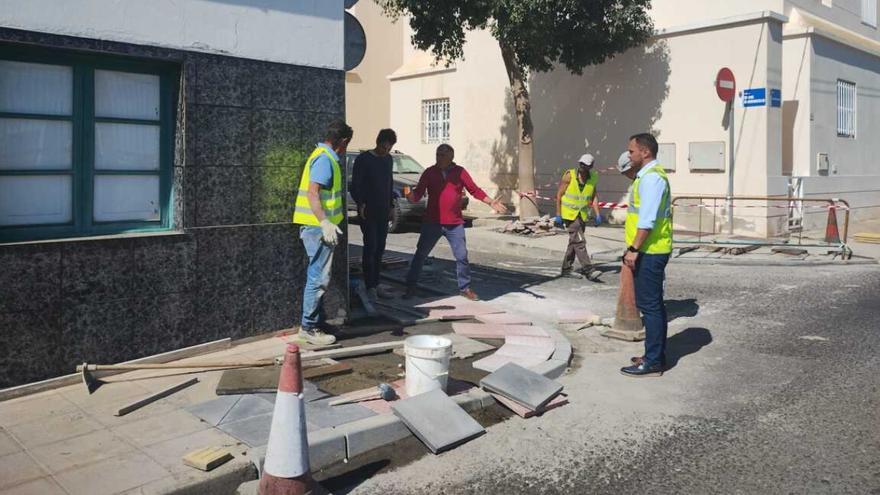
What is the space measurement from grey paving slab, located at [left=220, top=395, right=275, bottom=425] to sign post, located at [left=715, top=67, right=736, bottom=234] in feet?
42.1

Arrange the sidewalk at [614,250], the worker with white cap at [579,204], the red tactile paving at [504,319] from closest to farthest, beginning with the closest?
the red tactile paving at [504,319], the worker with white cap at [579,204], the sidewalk at [614,250]

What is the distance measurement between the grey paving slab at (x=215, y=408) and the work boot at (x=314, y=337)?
1.39 metres

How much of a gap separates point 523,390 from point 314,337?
214cm

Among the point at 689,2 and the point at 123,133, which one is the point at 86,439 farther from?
the point at 689,2

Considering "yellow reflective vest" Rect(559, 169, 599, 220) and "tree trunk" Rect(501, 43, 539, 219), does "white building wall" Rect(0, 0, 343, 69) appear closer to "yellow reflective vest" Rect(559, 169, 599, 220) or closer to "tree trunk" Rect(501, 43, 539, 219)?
"yellow reflective vest" Rect(559, 169, 599, 220)

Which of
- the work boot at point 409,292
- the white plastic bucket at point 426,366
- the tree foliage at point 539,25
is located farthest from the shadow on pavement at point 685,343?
the tree foliage at point 539,25

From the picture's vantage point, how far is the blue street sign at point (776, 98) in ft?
53.2

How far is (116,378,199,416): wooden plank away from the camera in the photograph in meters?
5.05

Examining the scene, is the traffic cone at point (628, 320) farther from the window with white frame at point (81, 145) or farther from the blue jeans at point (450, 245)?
the window with white frame at point (81, 145)

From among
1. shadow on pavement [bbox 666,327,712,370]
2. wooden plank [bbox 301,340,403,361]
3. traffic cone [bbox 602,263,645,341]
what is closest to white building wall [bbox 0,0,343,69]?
wooden plank [bbox 301,340,403,361]

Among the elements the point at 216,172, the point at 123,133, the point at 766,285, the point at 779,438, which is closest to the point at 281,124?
the point at 216,172

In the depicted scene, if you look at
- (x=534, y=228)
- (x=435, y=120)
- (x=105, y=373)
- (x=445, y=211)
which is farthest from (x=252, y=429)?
(x=435, y=120)

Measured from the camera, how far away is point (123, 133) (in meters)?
6.13

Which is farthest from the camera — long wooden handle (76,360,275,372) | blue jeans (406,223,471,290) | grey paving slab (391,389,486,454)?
blue jeans (406,223,471,290)
